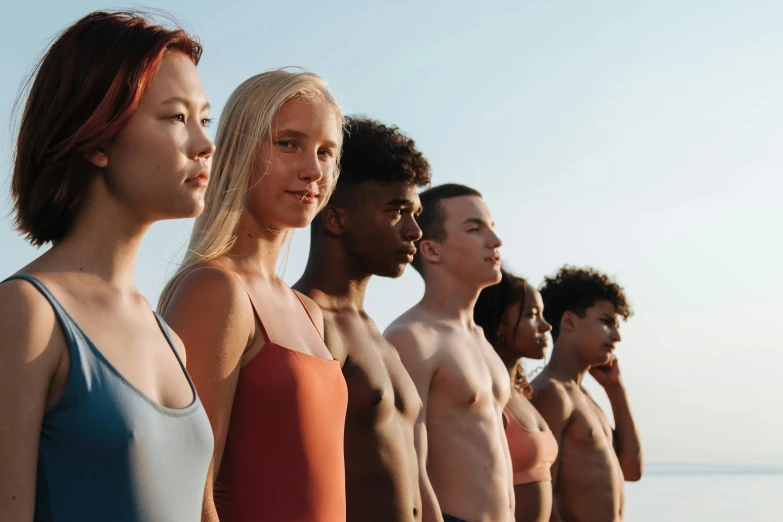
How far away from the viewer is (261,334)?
346 centimetres

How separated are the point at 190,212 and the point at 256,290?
0.93m

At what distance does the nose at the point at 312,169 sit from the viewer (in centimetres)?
385

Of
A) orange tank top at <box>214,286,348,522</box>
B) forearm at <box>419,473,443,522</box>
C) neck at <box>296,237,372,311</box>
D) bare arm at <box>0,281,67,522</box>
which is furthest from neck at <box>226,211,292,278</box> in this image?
forearm at <box>419,473,443,522</box>

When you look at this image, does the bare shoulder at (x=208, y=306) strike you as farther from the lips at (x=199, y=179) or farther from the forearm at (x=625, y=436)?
the forearm at (x=625, y=436)

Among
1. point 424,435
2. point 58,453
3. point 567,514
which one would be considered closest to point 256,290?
point 58,453

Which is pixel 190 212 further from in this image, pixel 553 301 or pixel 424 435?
pixel 553 301

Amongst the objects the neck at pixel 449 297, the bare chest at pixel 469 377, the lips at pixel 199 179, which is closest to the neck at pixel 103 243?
the lips at pixel 199 179

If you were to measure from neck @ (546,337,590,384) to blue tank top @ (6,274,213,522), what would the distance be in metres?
6.59

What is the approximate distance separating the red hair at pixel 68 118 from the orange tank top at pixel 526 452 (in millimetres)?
4848

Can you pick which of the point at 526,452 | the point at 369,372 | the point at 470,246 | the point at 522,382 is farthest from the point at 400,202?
the point at 522,382

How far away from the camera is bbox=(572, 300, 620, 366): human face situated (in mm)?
9086

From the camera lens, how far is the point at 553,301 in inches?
374

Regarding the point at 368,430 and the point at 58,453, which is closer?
the point at 58,453

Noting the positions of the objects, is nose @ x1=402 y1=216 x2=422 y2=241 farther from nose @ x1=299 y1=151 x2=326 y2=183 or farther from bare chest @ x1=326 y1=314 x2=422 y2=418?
nose @ x1=299 y1=151 x2=326 y2=183
